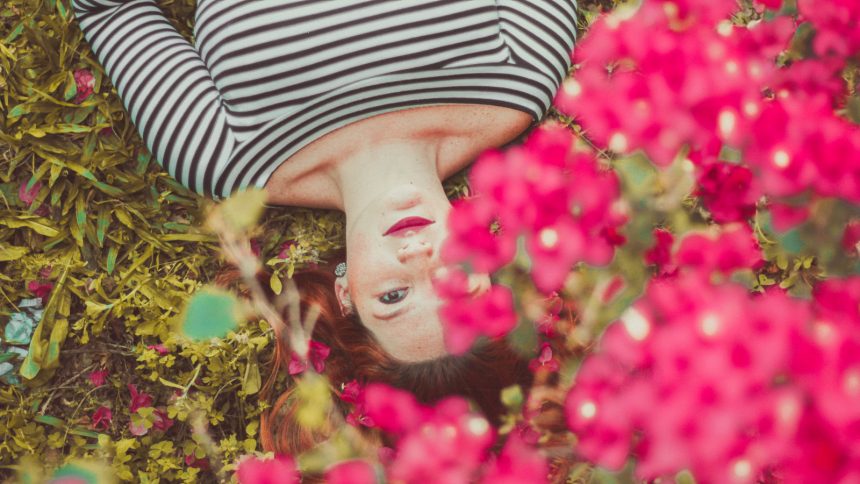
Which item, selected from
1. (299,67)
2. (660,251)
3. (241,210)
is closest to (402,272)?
(241,210)

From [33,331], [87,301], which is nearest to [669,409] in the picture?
[87,301]

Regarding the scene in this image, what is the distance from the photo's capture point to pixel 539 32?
1.46 meters

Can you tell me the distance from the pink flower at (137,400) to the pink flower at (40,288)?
0.31m

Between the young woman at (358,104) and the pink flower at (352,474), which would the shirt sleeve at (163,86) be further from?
the pink flower at (352,474)

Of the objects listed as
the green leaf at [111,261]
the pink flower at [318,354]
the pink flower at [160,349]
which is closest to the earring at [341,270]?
the pink flower at [318,354]

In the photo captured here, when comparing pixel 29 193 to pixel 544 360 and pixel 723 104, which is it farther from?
pixel 723 104

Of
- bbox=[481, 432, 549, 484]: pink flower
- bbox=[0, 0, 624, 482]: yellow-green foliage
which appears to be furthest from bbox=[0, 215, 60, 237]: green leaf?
bbox=[481, 432, 549, 484]: pink flower

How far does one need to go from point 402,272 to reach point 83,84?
1001 mm

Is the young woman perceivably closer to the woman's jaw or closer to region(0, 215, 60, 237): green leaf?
the woman's jaw

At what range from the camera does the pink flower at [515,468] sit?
0.76m

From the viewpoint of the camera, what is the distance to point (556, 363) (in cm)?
133

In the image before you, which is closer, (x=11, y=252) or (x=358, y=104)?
(x=358, y=104)

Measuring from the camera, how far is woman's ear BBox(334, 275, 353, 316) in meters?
1.42

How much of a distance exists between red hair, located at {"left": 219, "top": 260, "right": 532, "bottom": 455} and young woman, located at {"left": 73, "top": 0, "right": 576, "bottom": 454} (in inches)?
0.5
